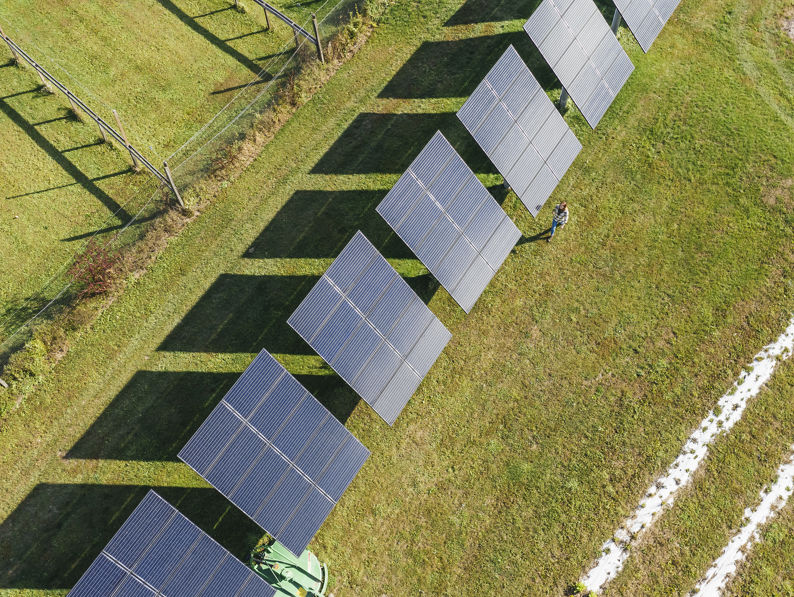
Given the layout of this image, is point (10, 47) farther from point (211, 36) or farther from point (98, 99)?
point (211, 36)

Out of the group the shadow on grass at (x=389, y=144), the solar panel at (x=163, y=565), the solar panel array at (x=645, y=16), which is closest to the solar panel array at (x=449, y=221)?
the shadow on grass at (x=389, y=144)

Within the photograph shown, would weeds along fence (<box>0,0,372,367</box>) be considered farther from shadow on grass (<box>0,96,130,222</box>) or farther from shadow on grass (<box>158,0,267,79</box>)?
shadow on grass (<box>158,0,267,79</box>)

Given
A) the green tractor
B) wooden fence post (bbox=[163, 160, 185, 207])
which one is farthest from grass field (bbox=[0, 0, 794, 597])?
wooden fence post (bbox=[163, 160, 185, 207])

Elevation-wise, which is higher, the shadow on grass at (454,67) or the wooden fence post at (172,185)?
the wooden fence post at (172,185)

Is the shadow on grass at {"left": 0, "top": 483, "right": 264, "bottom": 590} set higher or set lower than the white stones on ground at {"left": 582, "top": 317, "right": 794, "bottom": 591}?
higher

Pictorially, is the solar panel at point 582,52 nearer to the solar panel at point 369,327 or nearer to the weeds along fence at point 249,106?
the weeds along fence at point 249,106

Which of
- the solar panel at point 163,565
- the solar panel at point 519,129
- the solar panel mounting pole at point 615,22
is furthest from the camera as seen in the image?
the solar panel mounting pole at point 615,22

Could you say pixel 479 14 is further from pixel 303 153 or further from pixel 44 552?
pixel 44 552

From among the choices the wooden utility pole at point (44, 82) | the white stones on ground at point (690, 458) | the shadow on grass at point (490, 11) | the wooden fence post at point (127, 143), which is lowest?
the white stones on ground at point (690, 458)
